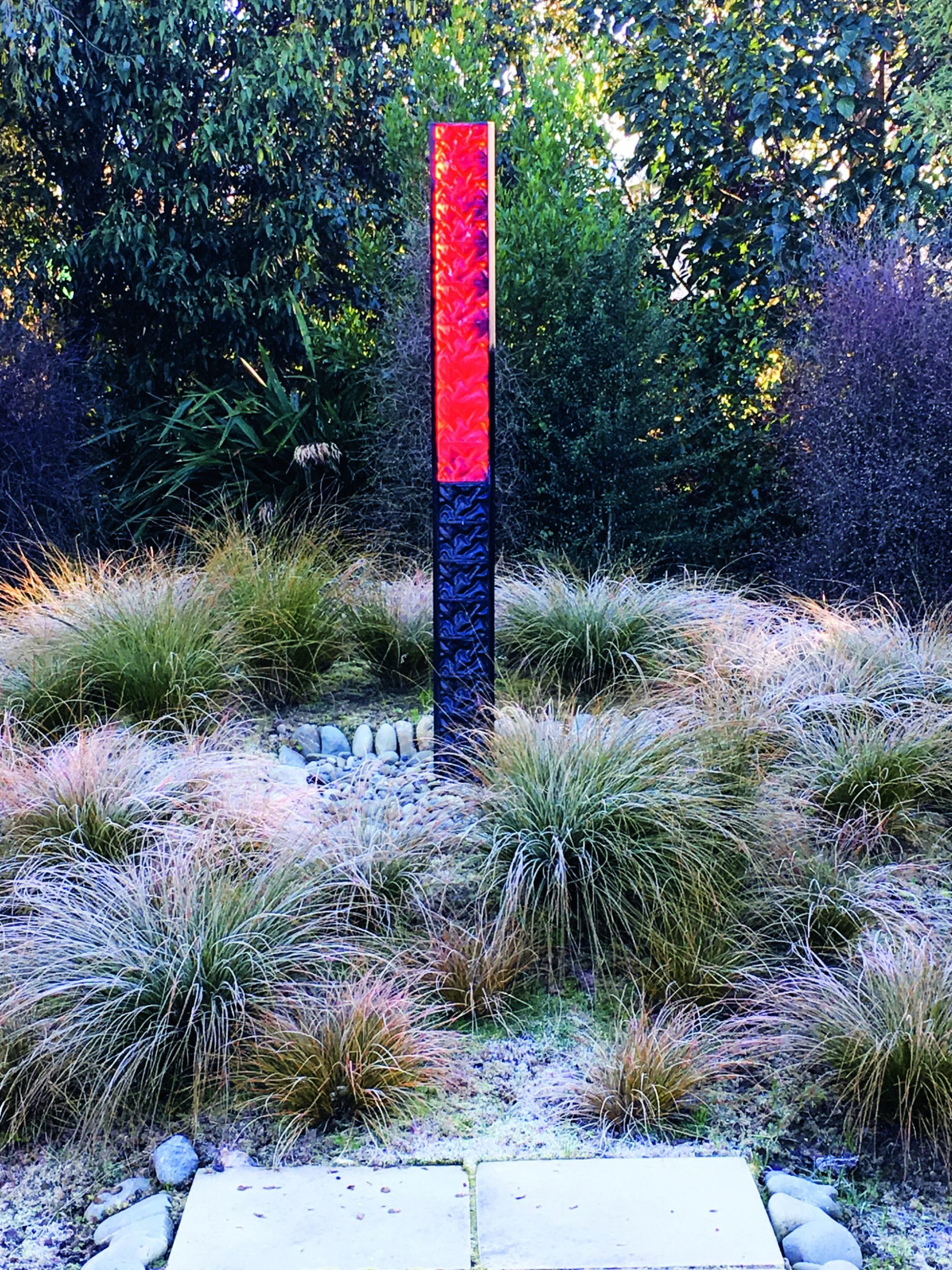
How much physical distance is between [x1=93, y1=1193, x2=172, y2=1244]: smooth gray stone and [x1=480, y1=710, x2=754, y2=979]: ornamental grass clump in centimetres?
109

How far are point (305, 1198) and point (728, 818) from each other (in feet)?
5.10

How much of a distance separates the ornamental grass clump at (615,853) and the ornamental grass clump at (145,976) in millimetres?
543

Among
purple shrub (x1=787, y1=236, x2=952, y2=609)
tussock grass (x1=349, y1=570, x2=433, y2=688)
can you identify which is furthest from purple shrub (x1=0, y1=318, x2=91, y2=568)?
purple shrub (x1=787, y1=236, x2=952, y2=609)

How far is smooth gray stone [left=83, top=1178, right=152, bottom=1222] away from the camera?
7.50ft

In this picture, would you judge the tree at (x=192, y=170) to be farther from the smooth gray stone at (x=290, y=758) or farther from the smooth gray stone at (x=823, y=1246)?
the smooth gray stone at (x=823, y=1246)

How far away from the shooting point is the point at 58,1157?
245 centimetres

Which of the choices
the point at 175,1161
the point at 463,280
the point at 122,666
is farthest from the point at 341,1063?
the point at 463,280

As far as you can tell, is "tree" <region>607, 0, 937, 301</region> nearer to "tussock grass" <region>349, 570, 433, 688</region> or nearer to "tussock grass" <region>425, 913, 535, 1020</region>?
"tussock grass" <region>349, 570, 433, 688</region>

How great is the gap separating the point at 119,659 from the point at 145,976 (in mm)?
1935

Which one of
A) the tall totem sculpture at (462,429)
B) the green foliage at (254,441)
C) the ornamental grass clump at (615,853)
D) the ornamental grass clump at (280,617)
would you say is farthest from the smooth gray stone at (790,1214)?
the green foliage at (254,441)

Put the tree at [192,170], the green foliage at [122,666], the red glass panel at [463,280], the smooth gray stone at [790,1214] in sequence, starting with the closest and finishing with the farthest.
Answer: the smooth gray stone at [790,1214], the red glass panel at [463,280], the green foliage at [122,666], the tree at [192,170]

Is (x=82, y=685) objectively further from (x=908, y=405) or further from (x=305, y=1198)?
(x=908, y=405)

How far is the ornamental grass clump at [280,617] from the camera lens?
4855 mm

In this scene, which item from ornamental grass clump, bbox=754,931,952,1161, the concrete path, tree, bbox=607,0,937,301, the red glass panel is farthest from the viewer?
tree, bbox=607,0,937,301
